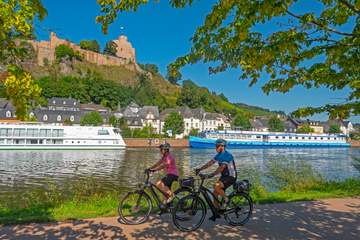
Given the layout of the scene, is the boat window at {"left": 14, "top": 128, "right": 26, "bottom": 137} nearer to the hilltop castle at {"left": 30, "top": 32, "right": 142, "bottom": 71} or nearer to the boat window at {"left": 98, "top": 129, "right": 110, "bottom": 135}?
the boat window at {"left": 98, "top": 129, "right": 110, "bottom": 135}

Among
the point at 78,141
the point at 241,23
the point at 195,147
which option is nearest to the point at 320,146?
the point at 195,147

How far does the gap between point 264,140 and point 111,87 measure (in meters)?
57.1

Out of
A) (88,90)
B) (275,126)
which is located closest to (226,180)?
(88,90)

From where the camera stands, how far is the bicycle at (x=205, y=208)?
6816mm

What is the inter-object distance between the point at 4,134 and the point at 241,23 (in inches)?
2240

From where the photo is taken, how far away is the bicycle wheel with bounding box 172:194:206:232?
6719 millimetres

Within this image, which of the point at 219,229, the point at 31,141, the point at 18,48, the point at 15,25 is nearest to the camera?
the point at 15,25

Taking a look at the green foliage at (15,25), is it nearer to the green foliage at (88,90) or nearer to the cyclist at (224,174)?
the cyclist at (224,174)

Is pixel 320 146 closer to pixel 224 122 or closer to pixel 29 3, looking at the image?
pixel 224 122

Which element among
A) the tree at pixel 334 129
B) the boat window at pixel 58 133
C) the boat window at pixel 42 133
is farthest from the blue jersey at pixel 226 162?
the tree at pixel 334 129

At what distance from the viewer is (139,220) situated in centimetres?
711

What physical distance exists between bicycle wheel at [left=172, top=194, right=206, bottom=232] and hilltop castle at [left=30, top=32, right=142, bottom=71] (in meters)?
118

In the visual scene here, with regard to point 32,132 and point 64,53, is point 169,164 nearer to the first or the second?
point 32,132

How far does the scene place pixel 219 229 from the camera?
6.68m
